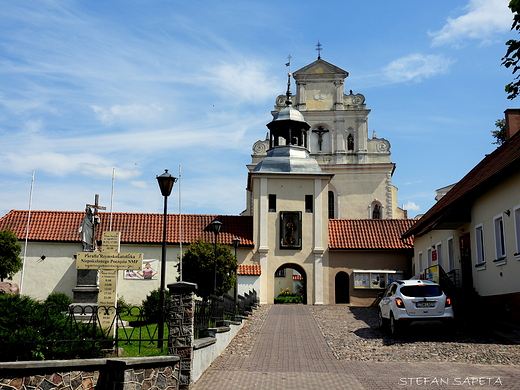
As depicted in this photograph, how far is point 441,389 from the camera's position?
30.9 feet

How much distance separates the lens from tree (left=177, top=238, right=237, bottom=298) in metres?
27.9

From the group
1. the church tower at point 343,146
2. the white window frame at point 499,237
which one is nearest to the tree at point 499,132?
the church tower at point 343,146

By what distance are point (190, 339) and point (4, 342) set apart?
3111mm

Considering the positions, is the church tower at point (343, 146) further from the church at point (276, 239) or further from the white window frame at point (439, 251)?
the white window frame at point (439, 251)

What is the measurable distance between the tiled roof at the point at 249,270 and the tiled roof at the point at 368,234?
15.8 feet

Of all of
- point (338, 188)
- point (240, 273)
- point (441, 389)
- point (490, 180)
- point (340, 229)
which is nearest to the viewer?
point (441, 389)

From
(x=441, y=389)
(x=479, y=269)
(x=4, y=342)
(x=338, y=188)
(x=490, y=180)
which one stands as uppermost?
(x=338, y=188)

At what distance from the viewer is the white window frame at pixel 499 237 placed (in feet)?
60.6

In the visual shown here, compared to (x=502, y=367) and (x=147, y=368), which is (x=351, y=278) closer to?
(x=502, y=367)

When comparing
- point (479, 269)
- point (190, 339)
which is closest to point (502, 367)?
point (190, 339)

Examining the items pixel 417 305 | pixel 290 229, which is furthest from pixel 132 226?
pixel 417 305

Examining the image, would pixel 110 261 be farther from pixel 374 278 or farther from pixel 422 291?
pixel 374 278

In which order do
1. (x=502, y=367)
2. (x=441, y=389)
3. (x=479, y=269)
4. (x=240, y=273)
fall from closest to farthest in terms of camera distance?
(x=441, y=389), (x=502, y=367), (x=479, y=269), (x=240, y=273)

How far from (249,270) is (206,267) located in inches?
204
